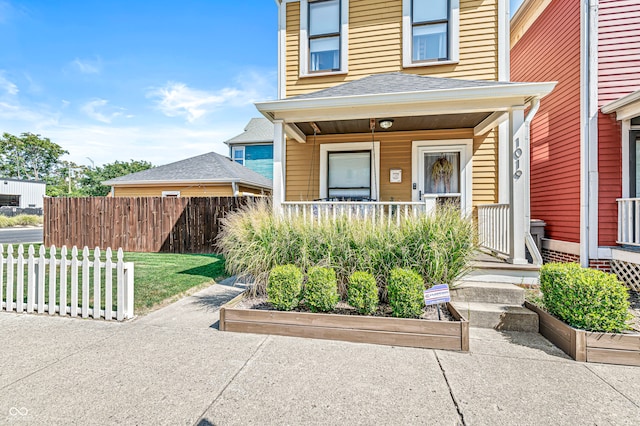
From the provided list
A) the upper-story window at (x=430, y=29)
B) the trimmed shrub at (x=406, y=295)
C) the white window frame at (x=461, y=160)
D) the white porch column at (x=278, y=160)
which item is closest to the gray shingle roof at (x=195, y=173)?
the white porch column at (x=278, y=160)

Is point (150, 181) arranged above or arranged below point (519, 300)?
above

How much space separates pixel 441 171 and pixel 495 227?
6.51 feet

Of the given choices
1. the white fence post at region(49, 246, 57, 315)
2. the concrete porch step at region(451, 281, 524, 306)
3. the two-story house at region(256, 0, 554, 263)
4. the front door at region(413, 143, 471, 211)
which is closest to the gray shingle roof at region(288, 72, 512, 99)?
the two-story house at region(256, 0, 554, 263)

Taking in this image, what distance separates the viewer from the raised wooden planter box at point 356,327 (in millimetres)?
2965

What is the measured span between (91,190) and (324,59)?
43494 mm

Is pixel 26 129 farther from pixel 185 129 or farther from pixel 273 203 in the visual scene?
pixel 273 203

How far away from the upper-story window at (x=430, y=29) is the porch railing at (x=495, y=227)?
373 cm

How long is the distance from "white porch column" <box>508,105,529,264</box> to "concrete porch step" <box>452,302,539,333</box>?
45.9 inches

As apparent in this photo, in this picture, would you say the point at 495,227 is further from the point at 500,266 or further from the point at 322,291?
the point at 322,291

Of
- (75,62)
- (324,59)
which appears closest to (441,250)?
(324,59)

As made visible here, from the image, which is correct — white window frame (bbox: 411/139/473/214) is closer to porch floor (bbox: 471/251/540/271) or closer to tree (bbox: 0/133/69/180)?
porch floor (bbox: 471/251/540/271)

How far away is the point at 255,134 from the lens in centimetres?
2217

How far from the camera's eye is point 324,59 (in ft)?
25.0

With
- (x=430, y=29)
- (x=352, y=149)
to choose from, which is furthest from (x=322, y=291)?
(x=430, y=29)
